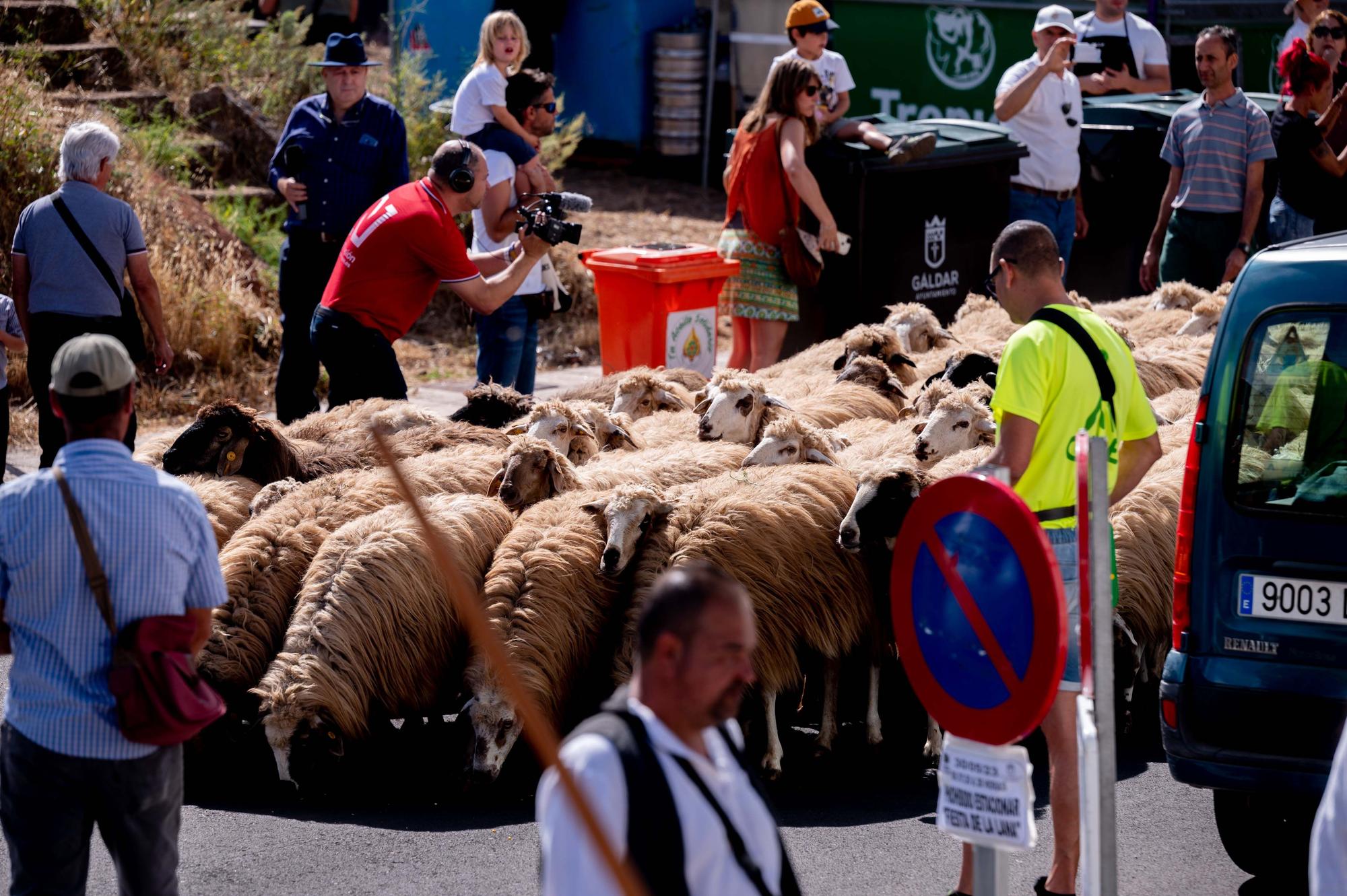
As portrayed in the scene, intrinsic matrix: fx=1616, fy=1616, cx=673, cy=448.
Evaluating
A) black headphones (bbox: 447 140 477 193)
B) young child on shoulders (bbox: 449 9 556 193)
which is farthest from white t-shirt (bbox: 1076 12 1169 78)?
black headphones (bbox: 447 140 477 193)

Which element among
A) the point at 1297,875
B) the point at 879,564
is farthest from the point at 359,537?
the point at 1297,875

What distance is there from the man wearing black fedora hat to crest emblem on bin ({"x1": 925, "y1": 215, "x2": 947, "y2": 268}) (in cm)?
458

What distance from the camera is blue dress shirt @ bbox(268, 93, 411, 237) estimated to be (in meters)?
9.48

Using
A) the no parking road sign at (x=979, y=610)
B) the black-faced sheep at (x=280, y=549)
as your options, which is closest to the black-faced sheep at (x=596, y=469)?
the black-faced sheep at (x=280, y=549)

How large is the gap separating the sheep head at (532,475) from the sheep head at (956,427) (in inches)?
63.5

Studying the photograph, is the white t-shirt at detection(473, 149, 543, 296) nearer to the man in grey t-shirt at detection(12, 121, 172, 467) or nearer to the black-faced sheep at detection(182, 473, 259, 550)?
the man in grey t-shirt at detection(12, 121, 172, 467)

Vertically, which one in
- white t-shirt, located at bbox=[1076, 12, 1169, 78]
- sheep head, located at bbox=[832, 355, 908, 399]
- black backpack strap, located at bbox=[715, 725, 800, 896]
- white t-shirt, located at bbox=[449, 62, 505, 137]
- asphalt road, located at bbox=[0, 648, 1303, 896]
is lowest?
asphalt road, located at bbox=[0, 648, 1303, 896]

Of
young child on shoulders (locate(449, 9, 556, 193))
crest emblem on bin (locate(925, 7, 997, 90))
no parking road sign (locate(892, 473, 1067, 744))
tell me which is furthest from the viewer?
crest emblem on bin (locate(925, 7, 997, 90))

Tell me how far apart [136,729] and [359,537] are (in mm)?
2855

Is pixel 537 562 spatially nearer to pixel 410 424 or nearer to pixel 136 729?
pixel 410 424

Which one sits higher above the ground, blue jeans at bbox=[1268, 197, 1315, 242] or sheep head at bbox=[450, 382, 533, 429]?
blue jeans at bbox=[1268, 197, 1315, 242]

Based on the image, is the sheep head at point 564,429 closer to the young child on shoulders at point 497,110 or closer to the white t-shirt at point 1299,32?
the young child on shoulders at point 497,110

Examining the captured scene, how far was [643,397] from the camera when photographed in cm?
910

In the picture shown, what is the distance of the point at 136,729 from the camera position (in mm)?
3615
